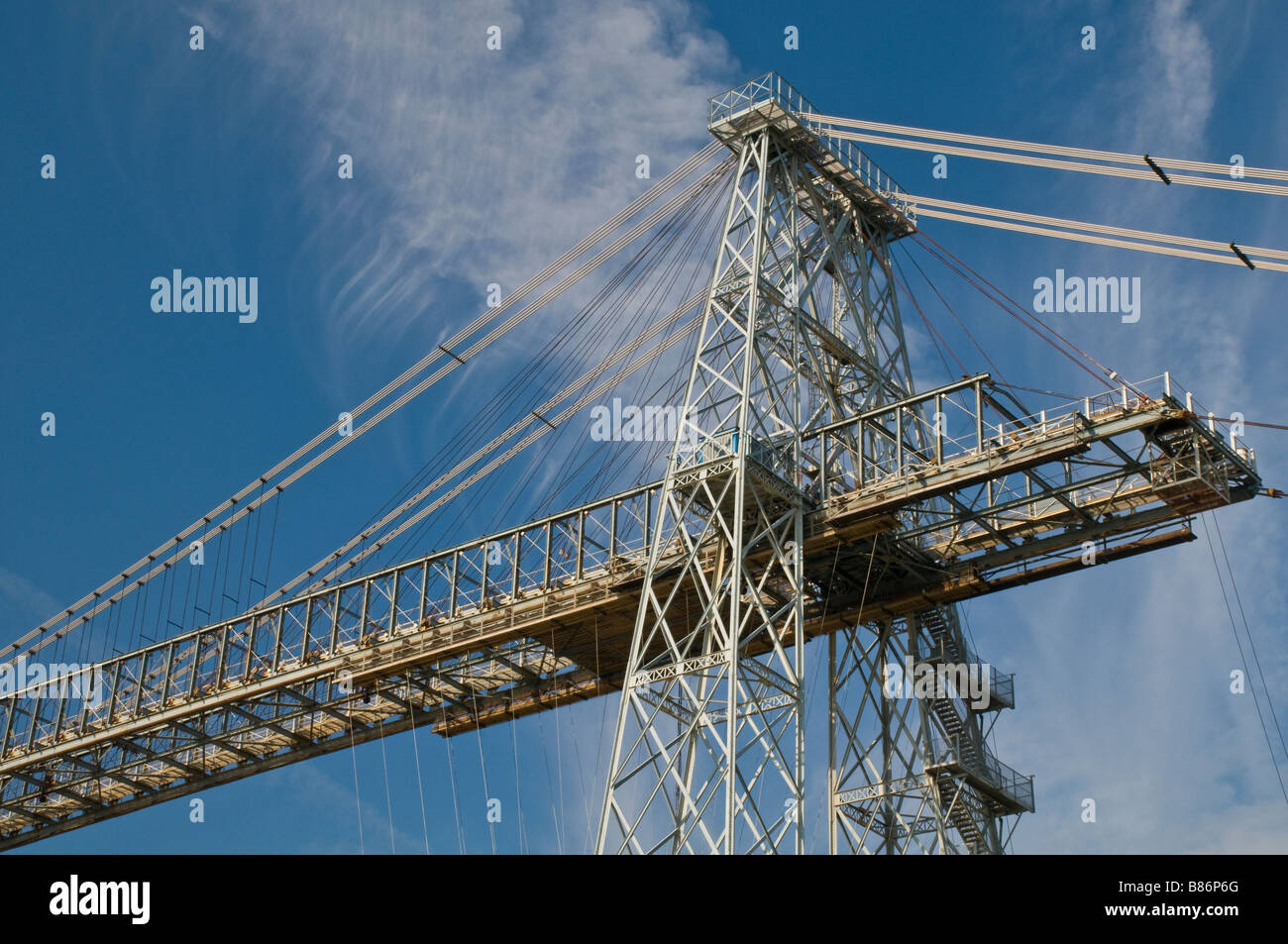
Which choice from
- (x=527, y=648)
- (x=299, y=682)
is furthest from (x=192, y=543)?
(x=527, y=648)

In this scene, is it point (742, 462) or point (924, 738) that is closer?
point (742, 462)

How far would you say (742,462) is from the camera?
4259 centimetres

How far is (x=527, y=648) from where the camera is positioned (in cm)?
5262

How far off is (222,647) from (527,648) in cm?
1355

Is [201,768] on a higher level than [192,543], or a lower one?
lower

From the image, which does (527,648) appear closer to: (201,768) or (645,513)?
(645,513)

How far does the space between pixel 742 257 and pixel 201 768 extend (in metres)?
29.5
